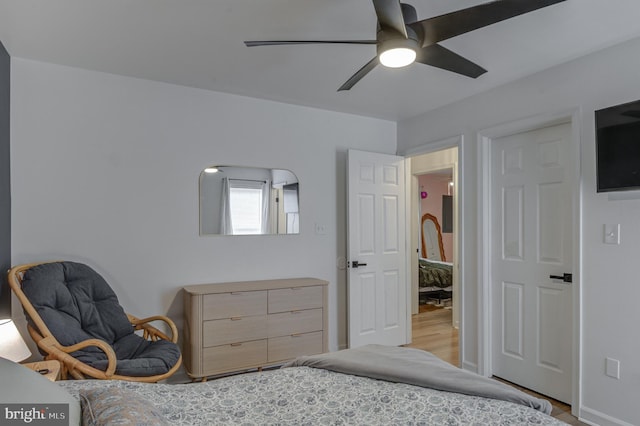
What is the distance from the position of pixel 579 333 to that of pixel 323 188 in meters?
2.41

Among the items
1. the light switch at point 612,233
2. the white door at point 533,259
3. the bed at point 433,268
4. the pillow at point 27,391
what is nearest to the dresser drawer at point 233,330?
the pillow at point 27,391

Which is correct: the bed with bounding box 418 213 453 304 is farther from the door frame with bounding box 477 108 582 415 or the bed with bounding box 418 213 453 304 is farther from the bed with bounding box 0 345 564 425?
the bed with bounding box 0 345 564 425

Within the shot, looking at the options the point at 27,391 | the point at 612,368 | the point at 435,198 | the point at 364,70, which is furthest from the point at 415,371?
the point at 435,198

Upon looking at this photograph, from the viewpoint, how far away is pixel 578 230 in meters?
2.67

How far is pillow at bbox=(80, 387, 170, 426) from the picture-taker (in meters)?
1.05

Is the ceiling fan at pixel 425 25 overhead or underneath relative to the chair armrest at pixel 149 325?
overhead

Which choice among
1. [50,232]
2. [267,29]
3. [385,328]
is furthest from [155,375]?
[385,328]

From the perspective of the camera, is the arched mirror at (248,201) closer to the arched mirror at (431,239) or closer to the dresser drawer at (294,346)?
the dresser drawer at (294,346)

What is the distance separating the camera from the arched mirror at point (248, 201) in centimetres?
338

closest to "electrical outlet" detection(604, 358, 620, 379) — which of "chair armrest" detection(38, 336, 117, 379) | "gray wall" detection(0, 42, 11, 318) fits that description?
"chair armrest" detection(38, 336, 117, 379)

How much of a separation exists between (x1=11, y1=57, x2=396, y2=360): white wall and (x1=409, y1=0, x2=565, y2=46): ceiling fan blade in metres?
2.11

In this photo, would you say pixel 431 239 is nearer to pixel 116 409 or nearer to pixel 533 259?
pixel 533 259

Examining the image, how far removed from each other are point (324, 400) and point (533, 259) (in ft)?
7.78

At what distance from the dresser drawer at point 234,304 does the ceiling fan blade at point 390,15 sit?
2.21 meters
